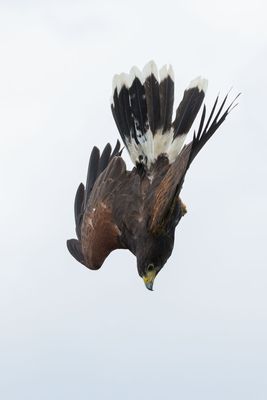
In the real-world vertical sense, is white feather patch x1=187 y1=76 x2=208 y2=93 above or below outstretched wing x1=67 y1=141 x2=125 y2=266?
above

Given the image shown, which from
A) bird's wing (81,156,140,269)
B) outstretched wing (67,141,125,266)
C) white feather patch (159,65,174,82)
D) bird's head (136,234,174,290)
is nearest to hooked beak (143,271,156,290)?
bird's head (136,234,174,290)

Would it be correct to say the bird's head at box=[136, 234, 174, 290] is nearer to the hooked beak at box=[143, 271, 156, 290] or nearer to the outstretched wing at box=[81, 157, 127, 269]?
the hooked beak at box=[143, 271, 156, 290]

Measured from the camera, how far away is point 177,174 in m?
17.0

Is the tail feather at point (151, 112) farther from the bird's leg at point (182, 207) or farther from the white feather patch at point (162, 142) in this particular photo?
the bird's leg at point (182, 207)

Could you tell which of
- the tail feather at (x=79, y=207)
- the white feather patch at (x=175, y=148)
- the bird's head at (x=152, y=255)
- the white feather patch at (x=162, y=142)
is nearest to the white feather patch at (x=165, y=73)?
the white feather patch at (x=162, y=142)

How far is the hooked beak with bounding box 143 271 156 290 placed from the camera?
58.3 ft

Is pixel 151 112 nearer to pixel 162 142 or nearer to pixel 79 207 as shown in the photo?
pixel 162 142

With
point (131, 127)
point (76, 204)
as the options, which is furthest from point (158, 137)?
point (76, 204)

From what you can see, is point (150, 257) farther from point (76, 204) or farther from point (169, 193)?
point (76, 204)

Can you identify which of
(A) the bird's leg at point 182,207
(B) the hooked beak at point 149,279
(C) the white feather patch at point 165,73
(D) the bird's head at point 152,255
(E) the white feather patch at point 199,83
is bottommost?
(B) the hooked beak at point 149,279

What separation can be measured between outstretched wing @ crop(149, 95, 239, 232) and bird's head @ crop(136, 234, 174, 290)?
181 millimetres

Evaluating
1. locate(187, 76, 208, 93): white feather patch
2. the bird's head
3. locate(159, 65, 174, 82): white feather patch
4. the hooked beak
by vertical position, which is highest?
locate(159, 65, 174, 82): white feather patch

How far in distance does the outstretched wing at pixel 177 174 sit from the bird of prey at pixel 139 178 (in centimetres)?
2

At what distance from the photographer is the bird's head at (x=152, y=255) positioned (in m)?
17.8
